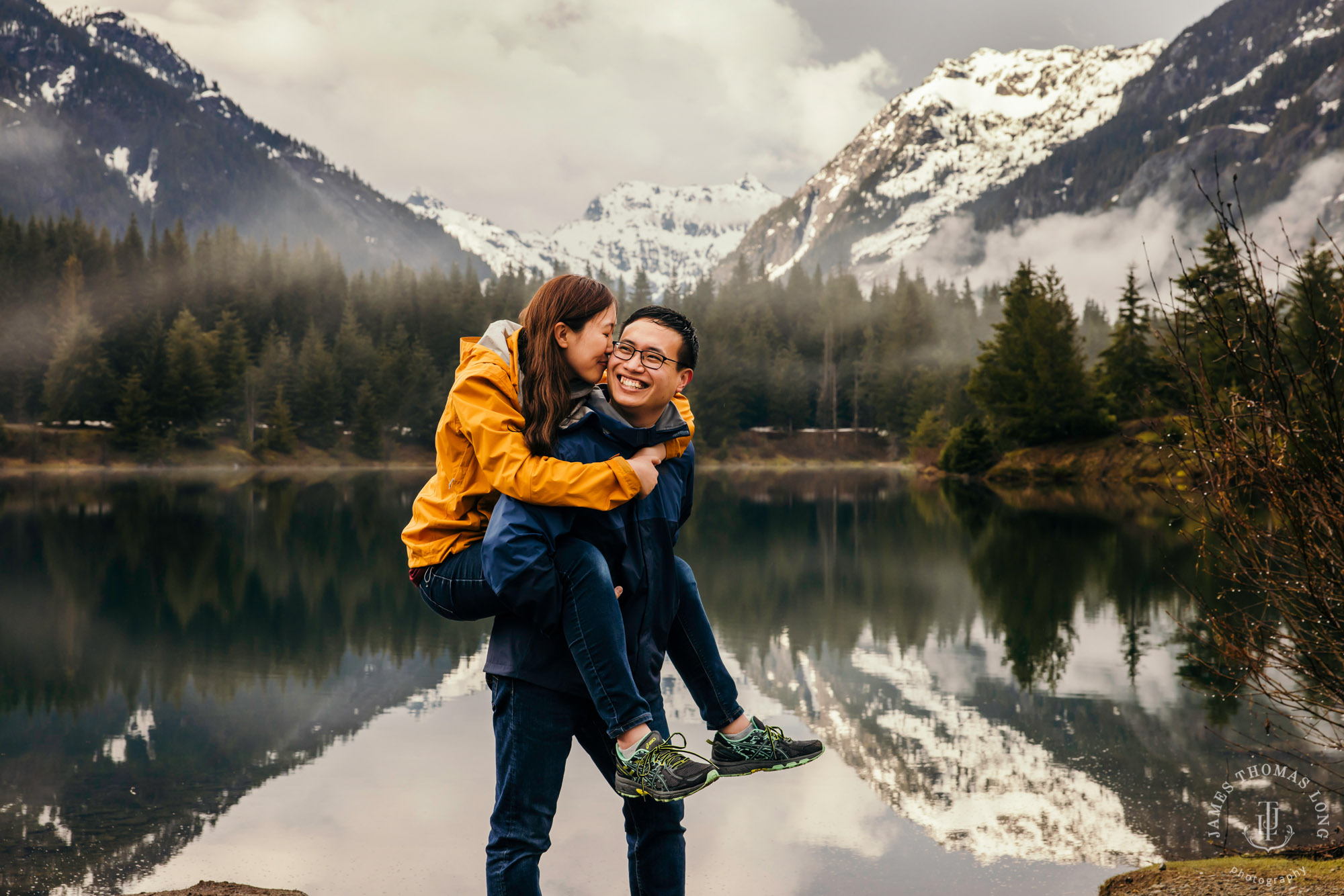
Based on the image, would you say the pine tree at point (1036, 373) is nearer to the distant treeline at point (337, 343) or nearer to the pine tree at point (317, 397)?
the distant treeline at point (337, 343)

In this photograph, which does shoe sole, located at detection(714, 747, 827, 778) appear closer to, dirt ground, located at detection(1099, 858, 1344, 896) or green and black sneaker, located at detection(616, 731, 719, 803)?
green and black sneaker, located at detection(616, 731, 719, 803)

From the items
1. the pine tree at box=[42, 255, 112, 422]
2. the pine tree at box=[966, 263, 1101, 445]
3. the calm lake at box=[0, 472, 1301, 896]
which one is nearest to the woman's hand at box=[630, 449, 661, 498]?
the calm lake at box=[0, 472, 1301, 896]

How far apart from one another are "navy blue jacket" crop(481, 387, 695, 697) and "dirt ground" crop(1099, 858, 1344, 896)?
9.40 ft

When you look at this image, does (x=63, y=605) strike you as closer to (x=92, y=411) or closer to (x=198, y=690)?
(x=198, y=690)

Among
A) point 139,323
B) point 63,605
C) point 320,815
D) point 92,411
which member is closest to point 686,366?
point 320,815

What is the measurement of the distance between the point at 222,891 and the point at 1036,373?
144 feet

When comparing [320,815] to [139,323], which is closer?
[320,815]

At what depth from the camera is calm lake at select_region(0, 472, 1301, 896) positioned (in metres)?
4.80

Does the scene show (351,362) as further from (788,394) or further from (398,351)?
(788,394)

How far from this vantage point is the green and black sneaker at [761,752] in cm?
285

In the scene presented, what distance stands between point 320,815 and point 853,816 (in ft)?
10.1

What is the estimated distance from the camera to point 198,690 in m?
8.39

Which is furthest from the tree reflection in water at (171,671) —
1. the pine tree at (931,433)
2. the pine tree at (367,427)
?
the pine tree at (367,427)

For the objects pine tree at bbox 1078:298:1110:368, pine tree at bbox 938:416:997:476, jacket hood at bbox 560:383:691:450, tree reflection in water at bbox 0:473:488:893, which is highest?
pine tree at bbox 1078:298:1110:368
